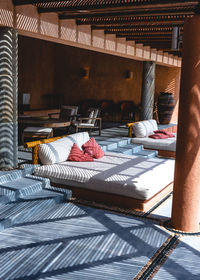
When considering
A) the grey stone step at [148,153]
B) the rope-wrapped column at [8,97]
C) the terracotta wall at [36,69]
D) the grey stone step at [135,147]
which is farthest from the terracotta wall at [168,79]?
the rope-wrapped column at [8,97]

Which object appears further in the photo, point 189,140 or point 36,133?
point 36,133

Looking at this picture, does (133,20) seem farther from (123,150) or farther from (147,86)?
(147,86)

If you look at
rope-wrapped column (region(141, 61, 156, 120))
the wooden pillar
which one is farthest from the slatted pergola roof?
rope-wrapped column (region(141, 61, 156, 120))

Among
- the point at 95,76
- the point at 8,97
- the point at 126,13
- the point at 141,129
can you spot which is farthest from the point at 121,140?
the point at 95,76

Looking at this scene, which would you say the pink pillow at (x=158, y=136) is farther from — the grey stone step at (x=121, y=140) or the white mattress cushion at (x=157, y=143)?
the grey stone step at (x=121, y=140)

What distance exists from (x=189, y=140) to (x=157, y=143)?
4.50m

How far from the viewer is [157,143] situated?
27.8 feet

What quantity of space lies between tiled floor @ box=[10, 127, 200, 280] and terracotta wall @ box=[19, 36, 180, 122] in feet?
33.4

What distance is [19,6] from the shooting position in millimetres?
5207

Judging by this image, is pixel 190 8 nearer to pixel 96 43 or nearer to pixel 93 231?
pixel 96 43

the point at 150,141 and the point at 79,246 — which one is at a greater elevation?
the point at 150,141

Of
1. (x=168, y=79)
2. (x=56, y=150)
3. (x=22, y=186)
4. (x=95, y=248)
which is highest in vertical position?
(x=168, y=79)

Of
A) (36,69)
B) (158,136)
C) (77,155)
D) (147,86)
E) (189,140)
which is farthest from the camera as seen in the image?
(36,69)

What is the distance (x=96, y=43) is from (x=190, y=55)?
397cm
